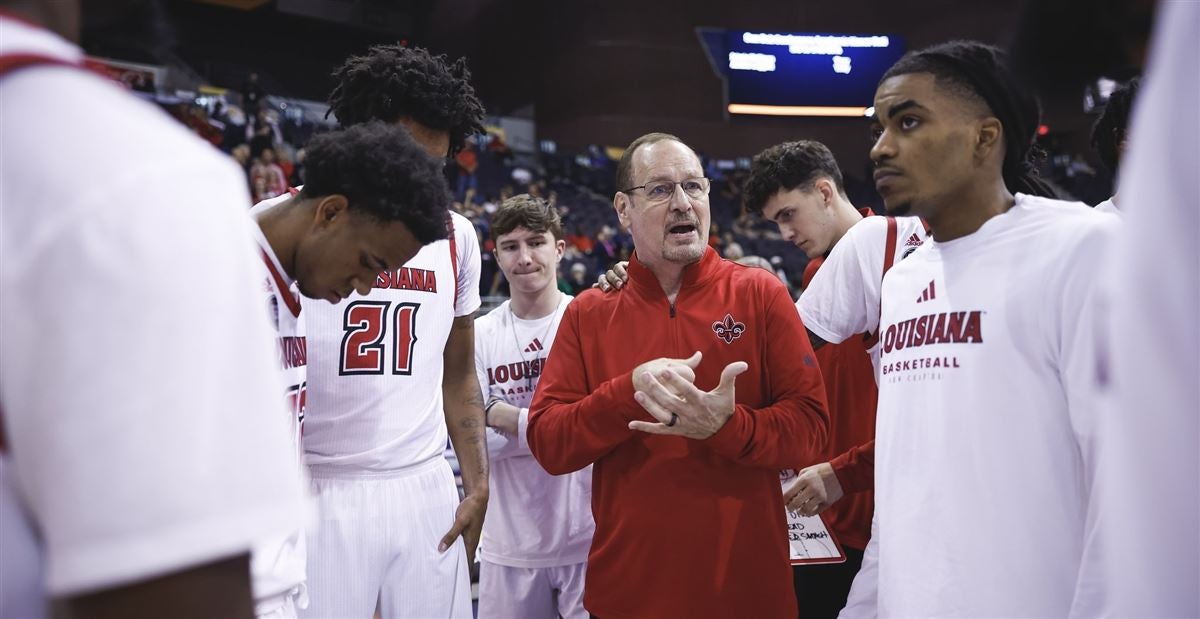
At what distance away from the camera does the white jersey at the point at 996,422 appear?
156 centimetres

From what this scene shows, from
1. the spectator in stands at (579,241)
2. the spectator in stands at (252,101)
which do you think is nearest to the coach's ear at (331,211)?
the spectator in stands at (579,241)

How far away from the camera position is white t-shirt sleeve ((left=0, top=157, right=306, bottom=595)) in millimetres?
539

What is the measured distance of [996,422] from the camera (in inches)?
63.9

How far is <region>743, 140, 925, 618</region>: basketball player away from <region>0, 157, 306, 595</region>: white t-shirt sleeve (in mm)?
2080

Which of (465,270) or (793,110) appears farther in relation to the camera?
(793,110)

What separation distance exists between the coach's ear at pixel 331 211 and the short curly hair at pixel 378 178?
0.02 meters

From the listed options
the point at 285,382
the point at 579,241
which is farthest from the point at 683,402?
the point at 579,241

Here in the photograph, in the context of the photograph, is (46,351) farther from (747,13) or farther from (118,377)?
(747,13)

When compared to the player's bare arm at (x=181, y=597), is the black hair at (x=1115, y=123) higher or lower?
higher

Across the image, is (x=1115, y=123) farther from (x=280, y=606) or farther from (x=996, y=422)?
(x=280, y=606)

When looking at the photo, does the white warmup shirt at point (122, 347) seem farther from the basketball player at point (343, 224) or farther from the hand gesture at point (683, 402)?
the hand gesture at point (683, 402)

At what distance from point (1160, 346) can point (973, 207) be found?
4.40 feet

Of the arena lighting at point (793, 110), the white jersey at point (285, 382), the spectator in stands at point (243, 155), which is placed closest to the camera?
the white jersey at point (285, 382)

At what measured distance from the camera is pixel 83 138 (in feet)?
1.91
